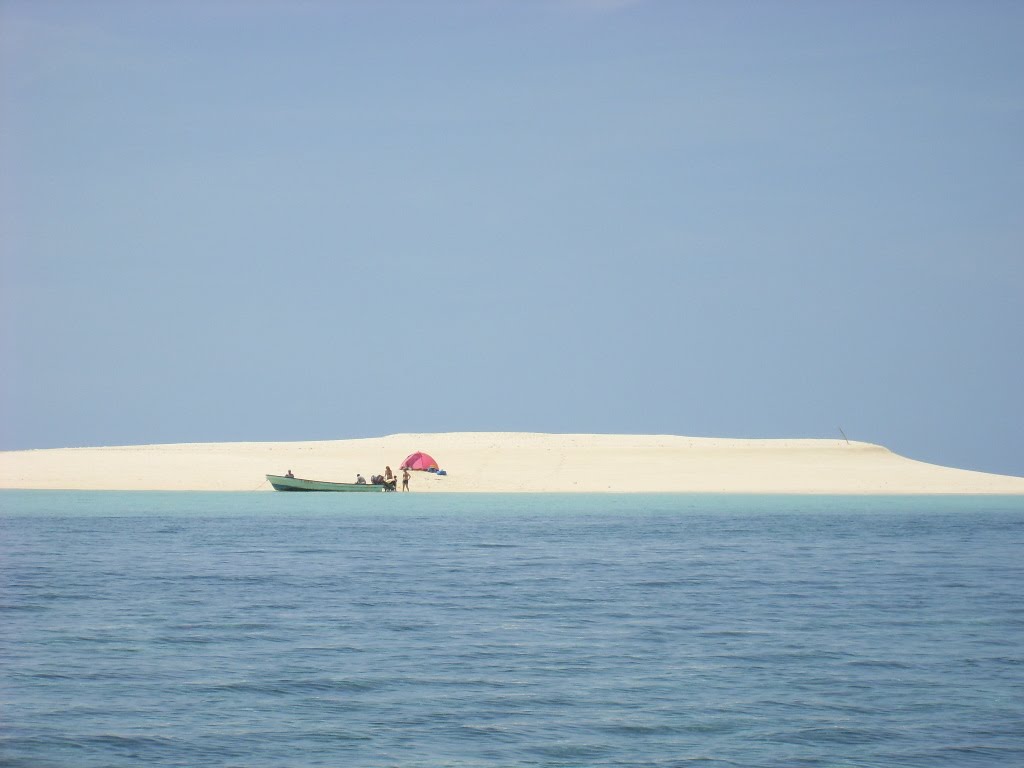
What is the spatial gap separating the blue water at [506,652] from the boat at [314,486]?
93.2ft

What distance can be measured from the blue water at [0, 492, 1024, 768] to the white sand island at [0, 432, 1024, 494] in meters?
35.6

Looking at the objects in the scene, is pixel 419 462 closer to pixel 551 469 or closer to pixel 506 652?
pixel 551 469

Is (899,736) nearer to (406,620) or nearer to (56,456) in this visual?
(406,620)

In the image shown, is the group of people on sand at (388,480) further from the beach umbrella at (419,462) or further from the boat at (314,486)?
the beach umbrella at (419,462)

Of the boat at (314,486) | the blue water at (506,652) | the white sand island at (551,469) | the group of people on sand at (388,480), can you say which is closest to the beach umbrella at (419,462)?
the white sand island at (551,469)

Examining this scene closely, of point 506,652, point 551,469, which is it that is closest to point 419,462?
point 551,469

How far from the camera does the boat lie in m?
63.6

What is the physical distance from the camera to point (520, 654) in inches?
650

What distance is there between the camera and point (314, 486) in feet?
212

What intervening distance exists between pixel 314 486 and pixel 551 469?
18402 millimetres

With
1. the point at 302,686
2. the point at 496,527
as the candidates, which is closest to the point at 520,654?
the point at 302,686

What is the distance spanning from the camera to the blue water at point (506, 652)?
12031 millimetres

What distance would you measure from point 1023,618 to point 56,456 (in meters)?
70.9

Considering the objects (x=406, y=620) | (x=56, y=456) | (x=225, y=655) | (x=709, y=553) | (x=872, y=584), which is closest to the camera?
(x=225, y=655)
